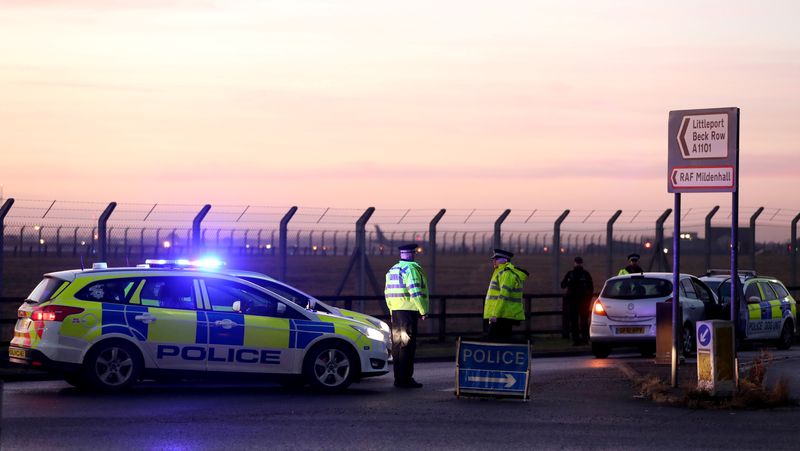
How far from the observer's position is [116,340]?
14.5 metres

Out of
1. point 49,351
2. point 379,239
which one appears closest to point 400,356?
point 49,351

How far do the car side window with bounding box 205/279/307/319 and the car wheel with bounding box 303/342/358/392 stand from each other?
49 centimetres

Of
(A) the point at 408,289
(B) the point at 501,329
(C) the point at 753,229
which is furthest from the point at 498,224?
(A) the point at 408,289

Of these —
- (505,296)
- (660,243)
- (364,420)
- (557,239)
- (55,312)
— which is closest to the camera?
(364,420)

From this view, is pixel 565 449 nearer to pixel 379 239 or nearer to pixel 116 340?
pixel 116 340

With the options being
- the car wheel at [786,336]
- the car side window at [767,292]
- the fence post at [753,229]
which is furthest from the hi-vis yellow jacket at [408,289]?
the fence post at [753,229]

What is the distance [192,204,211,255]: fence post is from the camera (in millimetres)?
21500

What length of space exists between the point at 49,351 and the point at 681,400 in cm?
693

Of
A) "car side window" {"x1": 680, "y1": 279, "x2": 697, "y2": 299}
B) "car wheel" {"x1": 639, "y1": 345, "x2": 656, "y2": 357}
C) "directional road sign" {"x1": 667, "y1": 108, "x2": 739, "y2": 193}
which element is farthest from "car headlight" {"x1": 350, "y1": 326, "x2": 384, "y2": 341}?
"car side window" {"x1": 680, "y1": 279, "x2": 697, "y2": 299}

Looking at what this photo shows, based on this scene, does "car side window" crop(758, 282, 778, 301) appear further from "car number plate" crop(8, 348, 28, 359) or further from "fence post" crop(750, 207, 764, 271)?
"car number plate" crop(8, 348, 28, 359)

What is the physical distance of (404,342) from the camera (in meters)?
16.0

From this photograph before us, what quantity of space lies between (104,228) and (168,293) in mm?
5979

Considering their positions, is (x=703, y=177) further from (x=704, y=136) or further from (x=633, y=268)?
(x=633, y=268)

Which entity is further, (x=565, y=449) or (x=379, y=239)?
(x=379, y=239)
